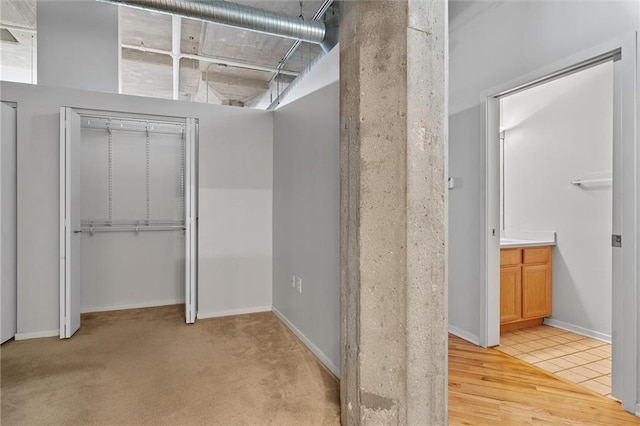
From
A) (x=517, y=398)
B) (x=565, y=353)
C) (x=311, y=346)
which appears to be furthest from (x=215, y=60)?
(x=565, y=353)

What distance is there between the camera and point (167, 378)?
7.54 ft

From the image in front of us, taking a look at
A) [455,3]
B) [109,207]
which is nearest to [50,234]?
[109,207]

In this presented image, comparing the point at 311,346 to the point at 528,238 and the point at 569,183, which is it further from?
the point at 569,183

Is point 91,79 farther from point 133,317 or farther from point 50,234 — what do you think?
point 133,317

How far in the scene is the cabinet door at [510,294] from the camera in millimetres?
3158

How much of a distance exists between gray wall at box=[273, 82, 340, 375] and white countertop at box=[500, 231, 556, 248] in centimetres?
181

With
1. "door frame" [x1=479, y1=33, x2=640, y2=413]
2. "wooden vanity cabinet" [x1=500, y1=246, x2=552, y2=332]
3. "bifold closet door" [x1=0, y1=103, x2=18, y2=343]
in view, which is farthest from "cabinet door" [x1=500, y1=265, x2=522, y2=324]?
"bifold closet door" [x1=0, y1=103, x2=18, y2=343]

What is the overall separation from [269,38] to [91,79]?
2.10m

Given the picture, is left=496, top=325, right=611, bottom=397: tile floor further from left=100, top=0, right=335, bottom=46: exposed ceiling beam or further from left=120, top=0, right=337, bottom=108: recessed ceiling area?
left=120, top=0, right=337, bottom=108: recessed ceiling area

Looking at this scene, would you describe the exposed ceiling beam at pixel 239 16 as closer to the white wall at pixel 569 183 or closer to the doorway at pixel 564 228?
the doorway at pixel 564 228

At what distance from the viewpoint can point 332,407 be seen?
196cm

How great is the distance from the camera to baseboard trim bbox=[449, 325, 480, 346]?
2888mm

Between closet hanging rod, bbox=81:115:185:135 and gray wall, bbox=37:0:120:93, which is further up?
gray wall, bbox=37:0:120:93

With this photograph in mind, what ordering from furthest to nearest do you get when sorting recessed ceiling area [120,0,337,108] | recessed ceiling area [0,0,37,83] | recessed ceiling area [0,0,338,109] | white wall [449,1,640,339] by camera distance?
recessed ceiling area [120,0,337,108]
recessed ceiling area [0,0,338,109]
recessed ceiling area [0,0,37,83]
white wall [449,1,640,339]
